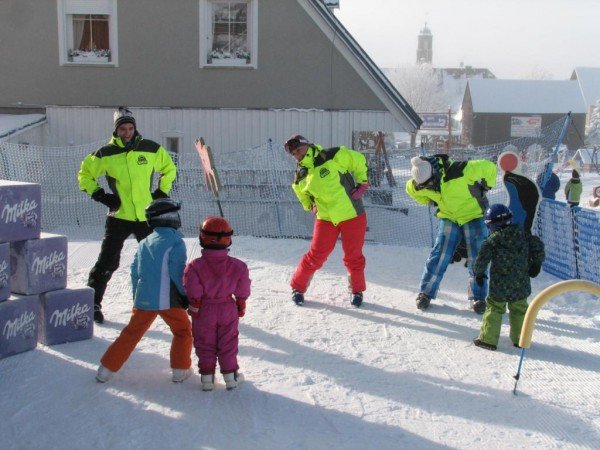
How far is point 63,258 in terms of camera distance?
5.50 meters

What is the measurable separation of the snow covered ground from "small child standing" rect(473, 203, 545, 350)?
310 mm

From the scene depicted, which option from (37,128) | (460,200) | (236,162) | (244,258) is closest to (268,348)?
(460,200)

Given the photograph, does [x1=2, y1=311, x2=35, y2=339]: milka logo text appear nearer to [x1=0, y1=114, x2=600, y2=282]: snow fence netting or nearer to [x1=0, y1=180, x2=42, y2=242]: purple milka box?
[x1=0, y1=180, x2=42, y2=242]: purple milka box

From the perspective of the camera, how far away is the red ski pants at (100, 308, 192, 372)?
4691 mm

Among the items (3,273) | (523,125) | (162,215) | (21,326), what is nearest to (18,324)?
(21,326)

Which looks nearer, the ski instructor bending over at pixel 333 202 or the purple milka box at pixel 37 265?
the purple milka box at pixel 37 265

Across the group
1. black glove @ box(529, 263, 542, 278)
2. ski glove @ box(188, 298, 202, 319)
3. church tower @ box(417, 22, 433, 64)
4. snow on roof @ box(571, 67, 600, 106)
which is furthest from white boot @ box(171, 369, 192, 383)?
church tower @ box(417, 22, 433, 64)

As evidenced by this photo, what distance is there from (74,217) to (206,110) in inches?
153

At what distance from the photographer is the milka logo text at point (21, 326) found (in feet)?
16.6

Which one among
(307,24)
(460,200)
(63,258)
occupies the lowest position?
(63,258)

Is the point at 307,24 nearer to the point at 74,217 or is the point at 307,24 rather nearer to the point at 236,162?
the point at 236,162

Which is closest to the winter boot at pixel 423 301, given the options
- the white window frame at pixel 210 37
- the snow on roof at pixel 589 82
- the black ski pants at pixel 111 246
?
the black ski pants at pixel 111 246

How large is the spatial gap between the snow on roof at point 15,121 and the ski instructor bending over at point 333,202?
8.84 m

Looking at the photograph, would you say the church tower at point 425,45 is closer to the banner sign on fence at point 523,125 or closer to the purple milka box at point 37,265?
the banner sign on fence at point 523,125
